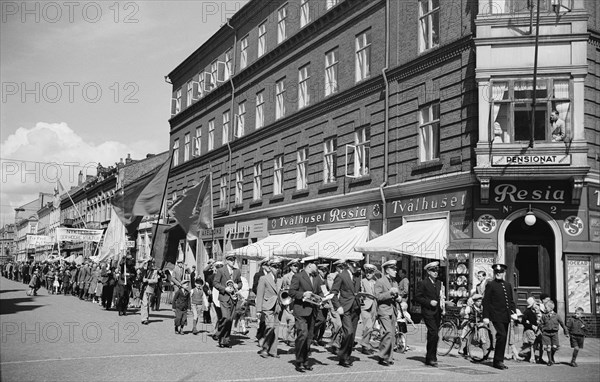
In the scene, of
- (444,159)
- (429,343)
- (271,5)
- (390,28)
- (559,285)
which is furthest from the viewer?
(271,5)

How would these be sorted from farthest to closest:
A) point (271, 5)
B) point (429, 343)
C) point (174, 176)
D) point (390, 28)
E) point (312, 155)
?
point (174, 176)
point (271, 5)
point (312, 155)
point (390, 28)
point (429, 343)

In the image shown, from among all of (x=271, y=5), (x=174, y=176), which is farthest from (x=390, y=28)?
(x=174, y=176)

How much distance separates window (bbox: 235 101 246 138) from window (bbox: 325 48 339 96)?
380 inches

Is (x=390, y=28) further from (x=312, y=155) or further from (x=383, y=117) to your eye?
(x=312, y=155)

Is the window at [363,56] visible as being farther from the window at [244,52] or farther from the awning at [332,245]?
the window at [244,52]

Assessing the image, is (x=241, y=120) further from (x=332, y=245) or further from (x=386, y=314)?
(x=386, y=314)

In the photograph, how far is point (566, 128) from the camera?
18.7 metres

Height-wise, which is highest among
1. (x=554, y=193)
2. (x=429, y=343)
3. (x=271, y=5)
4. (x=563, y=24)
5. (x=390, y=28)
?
(x=271, y=5)

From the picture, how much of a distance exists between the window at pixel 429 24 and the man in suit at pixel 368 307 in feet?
34.4

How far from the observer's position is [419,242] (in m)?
20.3

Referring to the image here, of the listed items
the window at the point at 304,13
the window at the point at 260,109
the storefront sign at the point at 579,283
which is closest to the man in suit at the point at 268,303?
the storefront sign at the point at 579,283

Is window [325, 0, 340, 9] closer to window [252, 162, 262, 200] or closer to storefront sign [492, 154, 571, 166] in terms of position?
window [252, 162, 262, 200]

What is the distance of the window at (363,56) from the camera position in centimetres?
2627

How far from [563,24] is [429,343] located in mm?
11148
